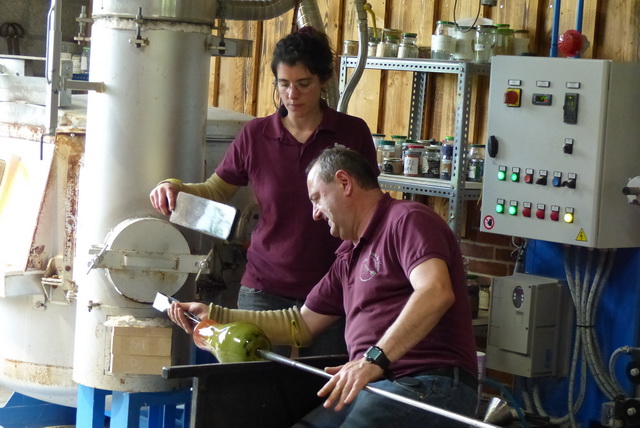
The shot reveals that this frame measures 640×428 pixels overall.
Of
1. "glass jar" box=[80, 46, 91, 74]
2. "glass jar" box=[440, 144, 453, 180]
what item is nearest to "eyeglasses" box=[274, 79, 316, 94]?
"glass jar" box=[440, 144, 453, 180]

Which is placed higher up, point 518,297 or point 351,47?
point 351,47

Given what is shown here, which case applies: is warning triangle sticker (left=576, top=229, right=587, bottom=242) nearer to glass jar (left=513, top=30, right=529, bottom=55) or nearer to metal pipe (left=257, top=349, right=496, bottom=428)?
glass jar (left=513, top=30, right=529, bottom=55)

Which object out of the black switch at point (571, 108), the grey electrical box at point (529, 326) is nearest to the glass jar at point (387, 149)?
the grey electrical box at point (529, 326)

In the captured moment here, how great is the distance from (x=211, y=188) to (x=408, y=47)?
Result: 156 centimetres

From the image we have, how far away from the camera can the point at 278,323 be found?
2.75 metres

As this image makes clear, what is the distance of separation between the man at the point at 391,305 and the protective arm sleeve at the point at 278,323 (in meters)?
0.20

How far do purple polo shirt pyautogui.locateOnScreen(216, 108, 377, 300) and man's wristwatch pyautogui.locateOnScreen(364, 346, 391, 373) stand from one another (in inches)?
32.2

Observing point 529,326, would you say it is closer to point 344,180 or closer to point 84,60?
point 344,180

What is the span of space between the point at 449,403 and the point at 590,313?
1.64 m

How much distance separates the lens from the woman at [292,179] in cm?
293

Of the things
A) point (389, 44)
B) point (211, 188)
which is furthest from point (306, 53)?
point (389, 44)

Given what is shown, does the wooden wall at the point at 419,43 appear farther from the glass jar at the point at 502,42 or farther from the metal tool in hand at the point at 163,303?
the metal tool in hand at the point at 163,303

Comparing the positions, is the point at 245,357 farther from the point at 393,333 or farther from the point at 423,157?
the point at 423,157

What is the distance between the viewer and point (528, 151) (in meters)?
3.77
